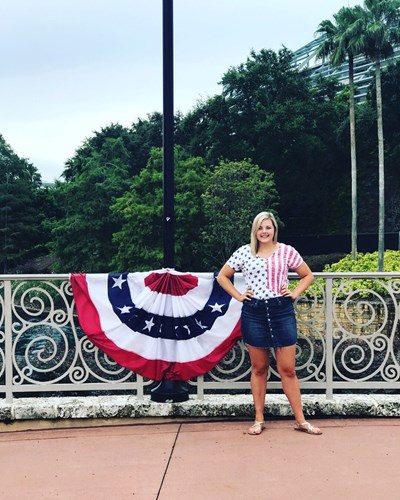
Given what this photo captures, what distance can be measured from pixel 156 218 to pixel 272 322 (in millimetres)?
32626

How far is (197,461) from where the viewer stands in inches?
155

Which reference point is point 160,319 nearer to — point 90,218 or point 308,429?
point 308,429

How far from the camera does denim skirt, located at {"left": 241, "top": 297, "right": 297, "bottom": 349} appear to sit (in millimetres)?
4328

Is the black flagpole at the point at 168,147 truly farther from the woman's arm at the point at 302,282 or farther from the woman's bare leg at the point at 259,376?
the woman's arm at the point at 302,282

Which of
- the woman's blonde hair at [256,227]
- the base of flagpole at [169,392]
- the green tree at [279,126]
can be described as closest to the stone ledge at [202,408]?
the base of flagpole at [169,392]

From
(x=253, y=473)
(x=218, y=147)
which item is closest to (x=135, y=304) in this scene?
(x=253, y=473)

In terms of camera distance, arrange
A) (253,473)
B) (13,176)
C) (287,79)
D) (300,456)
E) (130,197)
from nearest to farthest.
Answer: (253,473) < (300,456) < (130,197) < (287,79) < (13,176)

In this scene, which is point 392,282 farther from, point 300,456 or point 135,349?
point 135,349

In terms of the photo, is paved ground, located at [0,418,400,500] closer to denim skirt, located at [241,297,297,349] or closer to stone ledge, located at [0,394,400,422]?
stone ledge, located at [0,394,400,422]

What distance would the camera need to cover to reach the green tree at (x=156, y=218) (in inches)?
1423

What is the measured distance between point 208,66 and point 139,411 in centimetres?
5016

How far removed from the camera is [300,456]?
398 cm

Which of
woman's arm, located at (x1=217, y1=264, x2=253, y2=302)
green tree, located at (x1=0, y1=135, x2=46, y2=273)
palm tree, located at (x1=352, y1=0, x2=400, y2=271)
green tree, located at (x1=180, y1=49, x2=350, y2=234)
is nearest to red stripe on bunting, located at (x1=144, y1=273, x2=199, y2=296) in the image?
woman's arm, located at (x1=217, y1=264, x2=253, y2=302)

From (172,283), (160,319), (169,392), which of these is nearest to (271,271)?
(172,283)
